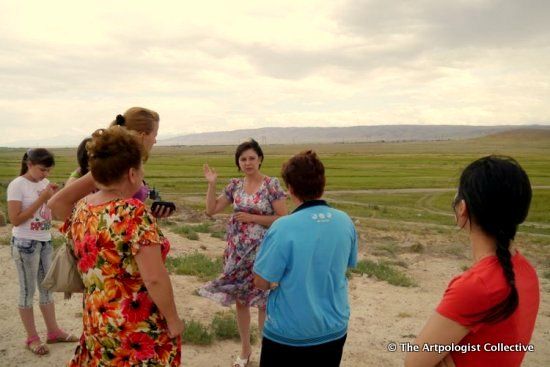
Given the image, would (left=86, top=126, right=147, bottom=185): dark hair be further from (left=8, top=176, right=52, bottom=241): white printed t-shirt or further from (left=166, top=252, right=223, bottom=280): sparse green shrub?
(left=166, top=252, right=223, bottom=280): sparse green shrub

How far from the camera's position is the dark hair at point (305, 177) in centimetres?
274

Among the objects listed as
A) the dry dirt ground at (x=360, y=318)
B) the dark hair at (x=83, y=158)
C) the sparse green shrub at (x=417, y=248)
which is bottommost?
the sparse green shrub at (x=417, y=248)

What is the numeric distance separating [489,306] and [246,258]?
278 cm

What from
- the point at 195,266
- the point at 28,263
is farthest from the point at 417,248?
the point at 28,263

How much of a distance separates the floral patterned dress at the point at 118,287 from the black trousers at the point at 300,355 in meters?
0.58

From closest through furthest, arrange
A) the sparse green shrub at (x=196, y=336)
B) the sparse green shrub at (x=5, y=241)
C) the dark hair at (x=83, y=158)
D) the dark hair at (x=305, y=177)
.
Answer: the dark hair at (x=305, y=177) → the dark hair at (x=83, y=158) → the sparse green shrub at (x=196, y=336) → the sparse green shrub at (x=5, y=241)

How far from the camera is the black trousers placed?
264 cm

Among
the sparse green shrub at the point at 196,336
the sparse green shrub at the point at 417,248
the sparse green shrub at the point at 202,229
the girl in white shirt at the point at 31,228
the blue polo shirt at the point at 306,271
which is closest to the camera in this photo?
the blue polo shirt at the point at 306,271

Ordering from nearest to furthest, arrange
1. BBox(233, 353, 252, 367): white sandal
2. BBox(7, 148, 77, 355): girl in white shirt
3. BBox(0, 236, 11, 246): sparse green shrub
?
BBox(7, 148, 77, 355): girl in white shirt < BBox(233, 353, 252, 367): white sandal < BBox(0, 236, 11, 246): sparse green shrub

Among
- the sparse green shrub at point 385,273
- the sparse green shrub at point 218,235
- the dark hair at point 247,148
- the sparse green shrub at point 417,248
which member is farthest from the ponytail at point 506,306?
the sparse green shrub at point 218,235

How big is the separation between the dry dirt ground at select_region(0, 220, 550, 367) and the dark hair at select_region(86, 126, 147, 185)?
2.73 metres

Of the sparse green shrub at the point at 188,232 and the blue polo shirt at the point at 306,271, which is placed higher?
the blue polo shirt at the point at 306,271

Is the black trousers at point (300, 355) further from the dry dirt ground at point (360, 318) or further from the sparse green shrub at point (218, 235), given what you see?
the sparse green shrub at point (218, 235)

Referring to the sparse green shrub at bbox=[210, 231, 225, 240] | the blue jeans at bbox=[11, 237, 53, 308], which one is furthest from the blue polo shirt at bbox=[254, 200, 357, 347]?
the sparse green shrub at bbox=[210, 231, 225, 240]
